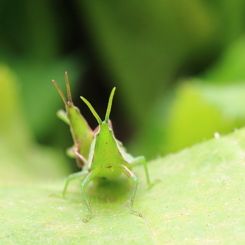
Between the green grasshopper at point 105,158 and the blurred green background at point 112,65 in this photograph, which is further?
the blurred green background at point 112,65

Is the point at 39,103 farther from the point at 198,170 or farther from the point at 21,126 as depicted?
the point at 198,170

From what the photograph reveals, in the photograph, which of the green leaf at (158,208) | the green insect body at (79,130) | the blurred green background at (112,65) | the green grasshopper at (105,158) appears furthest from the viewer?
the blurred green background at (112,65)

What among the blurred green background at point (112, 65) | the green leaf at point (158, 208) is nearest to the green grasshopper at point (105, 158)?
the green leaf at point (158, 208)

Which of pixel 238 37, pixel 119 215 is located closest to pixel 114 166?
pixel 119 215

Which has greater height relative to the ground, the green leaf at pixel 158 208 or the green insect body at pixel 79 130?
the green insect body at pixel 79 130

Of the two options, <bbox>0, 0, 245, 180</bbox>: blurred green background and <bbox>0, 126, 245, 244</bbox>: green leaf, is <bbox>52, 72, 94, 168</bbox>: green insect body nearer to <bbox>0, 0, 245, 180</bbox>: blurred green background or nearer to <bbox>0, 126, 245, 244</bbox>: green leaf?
<bbox>0, 126, 245, 244</bbox>: green leaf

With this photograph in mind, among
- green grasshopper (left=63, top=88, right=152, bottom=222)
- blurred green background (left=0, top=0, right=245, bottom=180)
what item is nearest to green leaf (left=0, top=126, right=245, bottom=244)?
green grasshopper (left=63, top=88, right=152, bottom=222)

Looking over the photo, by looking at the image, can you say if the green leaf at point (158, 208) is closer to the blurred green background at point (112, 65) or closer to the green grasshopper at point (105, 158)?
the green grasshopper at point (105, 158)
